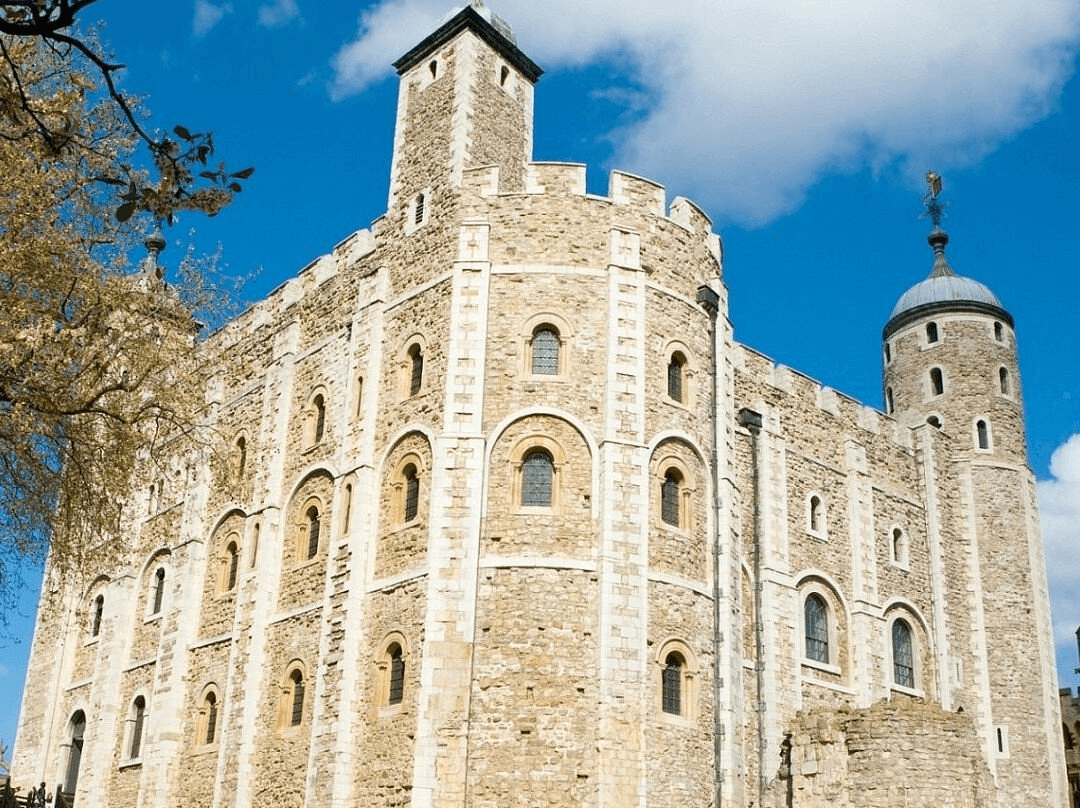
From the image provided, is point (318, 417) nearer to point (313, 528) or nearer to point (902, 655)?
point (313, 528)

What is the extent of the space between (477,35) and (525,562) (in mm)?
11200

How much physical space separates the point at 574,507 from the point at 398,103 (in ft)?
34.1

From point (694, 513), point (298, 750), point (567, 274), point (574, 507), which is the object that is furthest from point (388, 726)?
point (567, 274)

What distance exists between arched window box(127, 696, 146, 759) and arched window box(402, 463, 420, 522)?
8926 millimetres

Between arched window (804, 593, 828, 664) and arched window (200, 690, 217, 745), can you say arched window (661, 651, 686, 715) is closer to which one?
arched window (804, 593, 828, 664)

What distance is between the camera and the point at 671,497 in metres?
21.1

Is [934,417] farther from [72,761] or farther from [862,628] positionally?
[72,761]

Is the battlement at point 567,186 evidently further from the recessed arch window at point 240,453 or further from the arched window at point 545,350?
the recessed arch window at point 240,453

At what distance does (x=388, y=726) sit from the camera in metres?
19.5

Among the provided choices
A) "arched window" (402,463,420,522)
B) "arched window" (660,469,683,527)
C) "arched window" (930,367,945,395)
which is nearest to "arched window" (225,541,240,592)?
"arched window" (402,463,420,522)

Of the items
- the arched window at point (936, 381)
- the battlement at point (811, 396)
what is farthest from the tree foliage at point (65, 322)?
the arched window at point (936, 381)

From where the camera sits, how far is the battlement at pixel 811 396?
88.8 ft

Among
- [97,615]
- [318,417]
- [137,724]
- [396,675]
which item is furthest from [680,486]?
[97,615]

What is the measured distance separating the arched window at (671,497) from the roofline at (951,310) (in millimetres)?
14895
